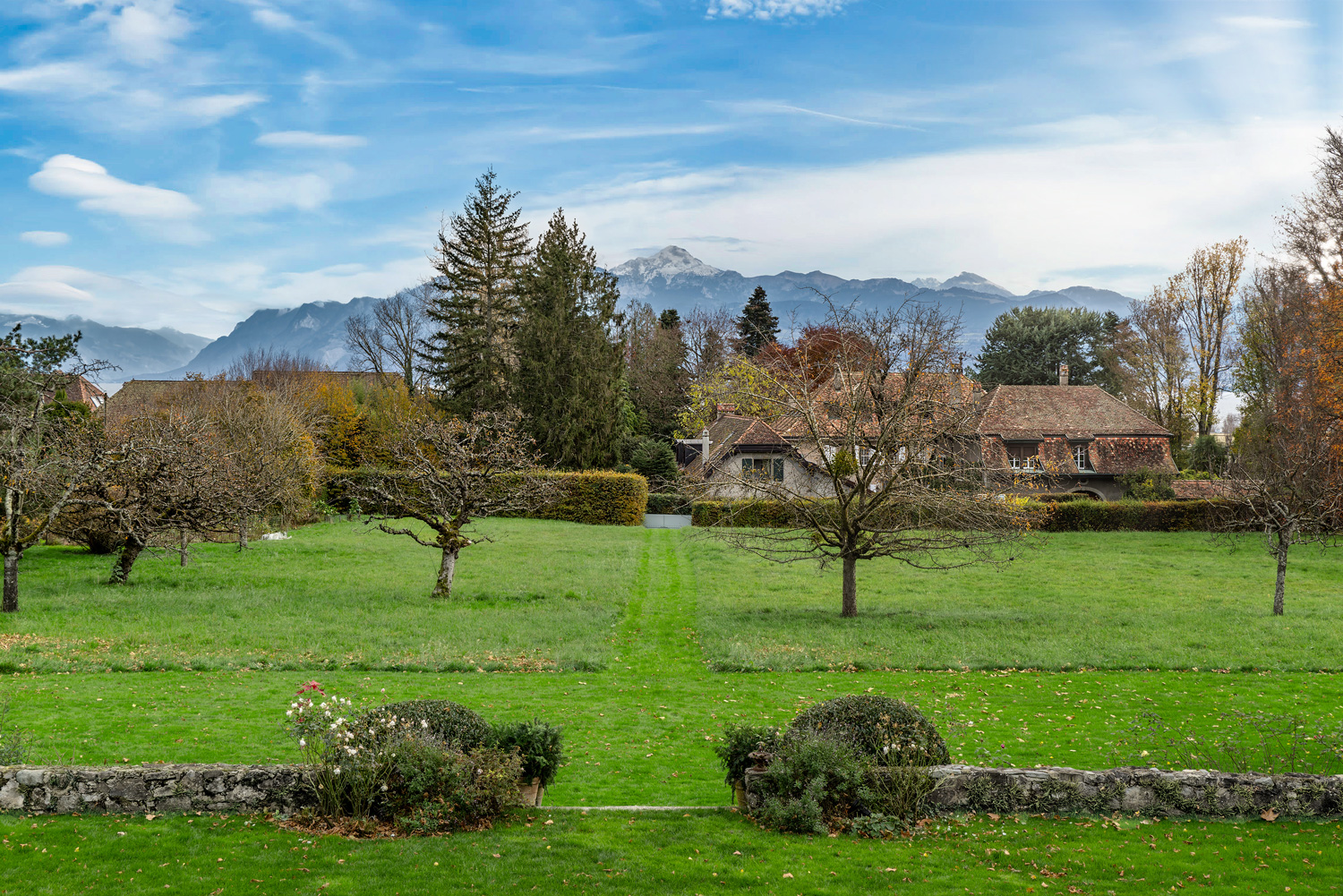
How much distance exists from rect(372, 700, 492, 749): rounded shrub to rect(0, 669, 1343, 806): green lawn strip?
126 centimetres

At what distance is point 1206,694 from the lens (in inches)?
547

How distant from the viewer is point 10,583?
725 inches

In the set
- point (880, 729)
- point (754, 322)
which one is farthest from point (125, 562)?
point (754, 322)

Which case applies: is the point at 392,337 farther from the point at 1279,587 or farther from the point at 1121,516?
the point at 1279,587

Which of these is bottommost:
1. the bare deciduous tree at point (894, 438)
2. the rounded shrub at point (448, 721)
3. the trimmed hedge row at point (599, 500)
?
the rounded shrub at point (448, 721)

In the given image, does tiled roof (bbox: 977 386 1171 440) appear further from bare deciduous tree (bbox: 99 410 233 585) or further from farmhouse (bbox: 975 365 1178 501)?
bare deciduous tree (bbox: 99 410 233 585)

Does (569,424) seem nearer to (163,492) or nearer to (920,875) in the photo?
(163,492)

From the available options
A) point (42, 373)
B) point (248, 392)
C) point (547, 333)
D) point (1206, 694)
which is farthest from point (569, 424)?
point (1206, 694)

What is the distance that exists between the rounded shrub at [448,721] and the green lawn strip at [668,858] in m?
0.95

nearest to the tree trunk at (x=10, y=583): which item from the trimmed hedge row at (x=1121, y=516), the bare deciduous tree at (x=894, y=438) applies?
the bare deciduous tree at (x=894, y=438)

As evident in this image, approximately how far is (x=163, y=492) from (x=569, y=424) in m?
24.3

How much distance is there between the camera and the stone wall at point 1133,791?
844 cm

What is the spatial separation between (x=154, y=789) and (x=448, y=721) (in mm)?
2846

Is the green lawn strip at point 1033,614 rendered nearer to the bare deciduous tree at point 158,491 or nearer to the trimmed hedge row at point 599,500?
the trimmed hedge row at point 599,500
